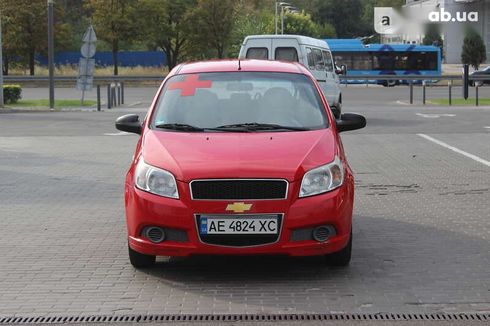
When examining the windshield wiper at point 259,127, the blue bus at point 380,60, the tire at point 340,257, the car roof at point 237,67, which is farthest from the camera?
the blue bus at point 380,60

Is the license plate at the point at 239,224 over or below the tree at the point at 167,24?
below

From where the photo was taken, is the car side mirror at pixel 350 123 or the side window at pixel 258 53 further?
the side window at pixel 258 53

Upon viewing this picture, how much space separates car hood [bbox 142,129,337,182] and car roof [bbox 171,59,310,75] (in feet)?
3.37

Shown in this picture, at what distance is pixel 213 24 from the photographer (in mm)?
56906

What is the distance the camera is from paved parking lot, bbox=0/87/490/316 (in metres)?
5.65

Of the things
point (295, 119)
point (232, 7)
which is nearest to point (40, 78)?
point (232, 7)

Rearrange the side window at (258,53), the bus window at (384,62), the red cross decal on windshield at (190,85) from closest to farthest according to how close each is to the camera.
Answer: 1. the red cross decal on windshield at (190,85)
2. the side window at (258,53)
3. the bus window at (384,62)

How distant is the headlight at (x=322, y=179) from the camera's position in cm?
599

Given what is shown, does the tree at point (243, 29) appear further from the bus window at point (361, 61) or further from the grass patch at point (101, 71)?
the bus window at point (361, 61)

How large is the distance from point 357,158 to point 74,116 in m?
13.3

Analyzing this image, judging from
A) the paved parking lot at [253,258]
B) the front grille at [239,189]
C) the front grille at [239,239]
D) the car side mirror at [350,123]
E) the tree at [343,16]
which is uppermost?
the tree at [343,16]

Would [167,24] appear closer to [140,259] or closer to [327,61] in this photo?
[327,61]

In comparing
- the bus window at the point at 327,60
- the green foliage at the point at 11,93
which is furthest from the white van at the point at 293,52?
the green foliage at the point at 11,93

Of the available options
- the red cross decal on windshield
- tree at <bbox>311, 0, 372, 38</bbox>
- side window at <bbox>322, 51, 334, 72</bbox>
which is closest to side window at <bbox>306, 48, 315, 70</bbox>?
side window at <bbox>322, 51, 334, 72</bbox>
